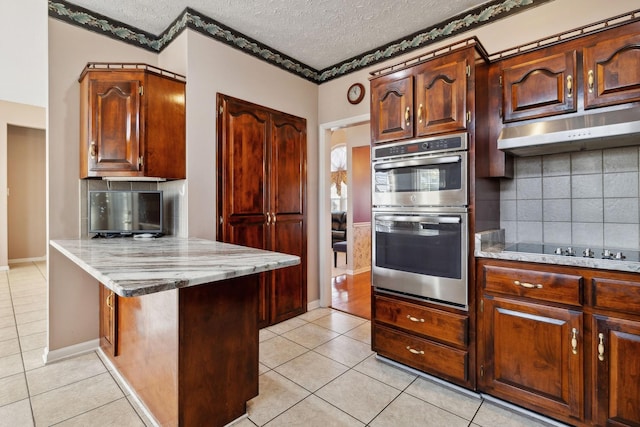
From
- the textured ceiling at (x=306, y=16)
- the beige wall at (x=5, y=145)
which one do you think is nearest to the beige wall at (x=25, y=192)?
the beige wall at (x=5, y=145)

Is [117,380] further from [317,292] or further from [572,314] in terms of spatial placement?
[572,314]

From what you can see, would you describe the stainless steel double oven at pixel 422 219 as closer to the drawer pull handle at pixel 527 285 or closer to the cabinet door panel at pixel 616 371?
the drawer pull handle at pixel 527 285

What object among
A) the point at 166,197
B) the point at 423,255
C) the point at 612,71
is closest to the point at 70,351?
the point at 166,197

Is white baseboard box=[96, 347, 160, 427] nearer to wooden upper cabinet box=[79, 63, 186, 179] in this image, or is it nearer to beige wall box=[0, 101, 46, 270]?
wooden upper cabinet box=[79, 63, 186, 179]

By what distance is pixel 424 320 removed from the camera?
2117mm

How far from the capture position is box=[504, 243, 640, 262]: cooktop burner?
63.2 inches

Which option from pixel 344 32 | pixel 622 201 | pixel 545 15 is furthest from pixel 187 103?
pixel 622 201

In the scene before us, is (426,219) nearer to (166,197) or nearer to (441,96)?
(441,96)

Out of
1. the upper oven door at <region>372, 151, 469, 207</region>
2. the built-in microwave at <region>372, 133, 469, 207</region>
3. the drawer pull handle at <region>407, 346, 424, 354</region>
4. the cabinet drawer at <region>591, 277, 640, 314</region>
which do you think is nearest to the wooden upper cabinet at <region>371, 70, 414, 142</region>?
the built-in microwave at <region>372, 133, 469, 207</region>

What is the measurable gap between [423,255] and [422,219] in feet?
0.83

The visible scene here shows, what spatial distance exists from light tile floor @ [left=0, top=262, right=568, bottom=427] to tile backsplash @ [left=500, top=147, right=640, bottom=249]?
1.19 metres

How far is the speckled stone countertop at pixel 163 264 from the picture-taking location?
1.08 meters

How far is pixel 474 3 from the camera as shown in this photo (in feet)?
7.90

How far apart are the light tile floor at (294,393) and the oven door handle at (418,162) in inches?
59.8
